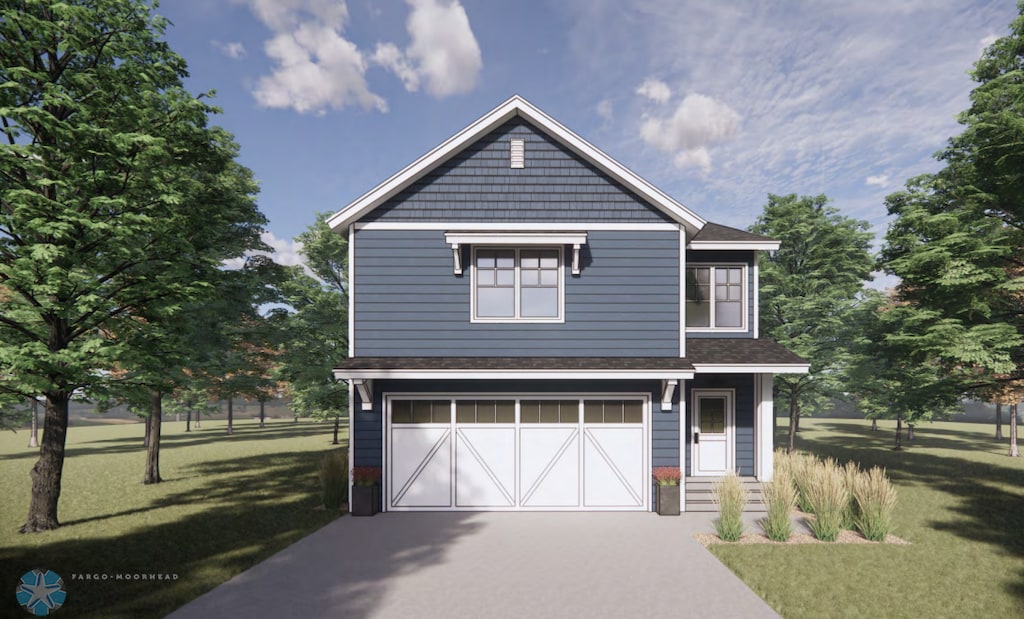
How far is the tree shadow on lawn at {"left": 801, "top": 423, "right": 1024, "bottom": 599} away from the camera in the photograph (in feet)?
31.2

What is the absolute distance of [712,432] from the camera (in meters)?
13.2

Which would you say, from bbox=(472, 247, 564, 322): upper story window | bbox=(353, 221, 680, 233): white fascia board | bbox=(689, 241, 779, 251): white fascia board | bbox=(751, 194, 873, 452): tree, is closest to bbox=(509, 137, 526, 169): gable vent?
bbox=(353, 221, 680, 233): white fascia board

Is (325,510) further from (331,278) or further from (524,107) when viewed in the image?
(331,278)

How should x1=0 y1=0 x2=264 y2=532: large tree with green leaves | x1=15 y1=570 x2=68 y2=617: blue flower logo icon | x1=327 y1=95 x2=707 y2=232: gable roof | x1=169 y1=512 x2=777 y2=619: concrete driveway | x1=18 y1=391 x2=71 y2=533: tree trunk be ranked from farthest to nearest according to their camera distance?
x1=327 y1=95 x2=707 y2=232: gable roof, x1=18 y1=391 x2=71 y2=533: tree trunk, x1=0 y1=0 x2=264 y2=532: large tree with green leaves, x1=169 y1=512 x2=777 y2=619: concrete driveway, x1=15 y1=570 x2=68 y2=617: blue flower logo icon

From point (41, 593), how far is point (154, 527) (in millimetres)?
3840

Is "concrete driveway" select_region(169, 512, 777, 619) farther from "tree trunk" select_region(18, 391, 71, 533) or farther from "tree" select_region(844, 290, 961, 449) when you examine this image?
→ "tree" select_region(844, 290, 961, 449)

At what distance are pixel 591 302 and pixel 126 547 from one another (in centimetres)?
1041

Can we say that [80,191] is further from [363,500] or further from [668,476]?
[668,476]

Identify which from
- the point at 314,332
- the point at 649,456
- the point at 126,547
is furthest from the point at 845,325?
the point at 126,547

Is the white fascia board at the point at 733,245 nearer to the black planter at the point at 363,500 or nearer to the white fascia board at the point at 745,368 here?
the white fascia board at the point at 745,368

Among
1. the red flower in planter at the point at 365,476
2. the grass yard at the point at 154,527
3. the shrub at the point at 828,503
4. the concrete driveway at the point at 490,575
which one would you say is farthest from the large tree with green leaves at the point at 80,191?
the shrub at the point at 828,503

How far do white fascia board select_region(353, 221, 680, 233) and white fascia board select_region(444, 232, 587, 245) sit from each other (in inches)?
15.9

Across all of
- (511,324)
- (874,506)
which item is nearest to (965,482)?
(874,506)

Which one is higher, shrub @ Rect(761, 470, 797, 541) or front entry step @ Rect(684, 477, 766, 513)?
shrub @ Rect(761, 470, 797, 541)
